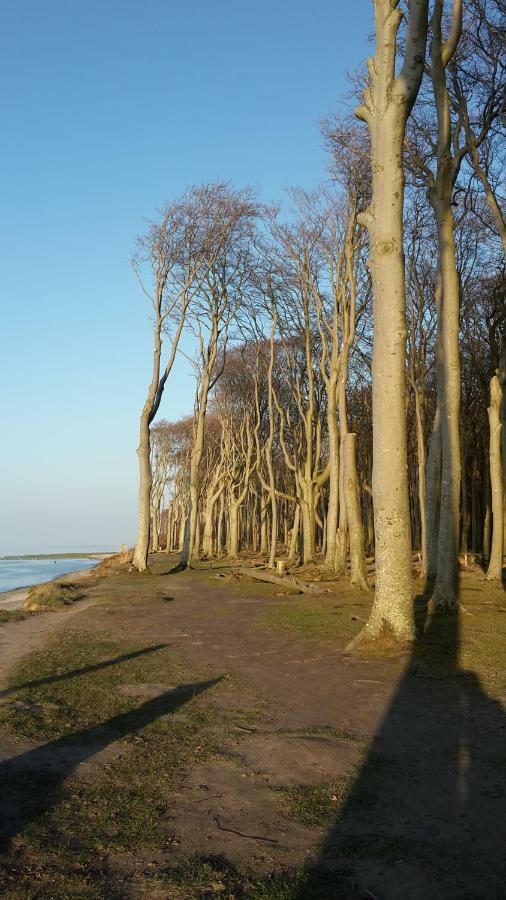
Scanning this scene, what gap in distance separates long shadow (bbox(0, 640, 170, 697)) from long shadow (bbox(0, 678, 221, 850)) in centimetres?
155

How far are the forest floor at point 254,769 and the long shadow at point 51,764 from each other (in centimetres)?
2

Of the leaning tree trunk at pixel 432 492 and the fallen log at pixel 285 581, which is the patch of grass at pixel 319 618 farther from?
the leaning tree trunk at pixel 432 492

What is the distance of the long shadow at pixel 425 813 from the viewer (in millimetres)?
3424

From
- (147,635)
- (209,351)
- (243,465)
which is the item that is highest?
(209,351)

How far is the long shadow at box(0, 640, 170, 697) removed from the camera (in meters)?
7.75

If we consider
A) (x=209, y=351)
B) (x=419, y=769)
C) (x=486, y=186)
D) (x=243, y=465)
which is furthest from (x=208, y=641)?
(x=243, y=465)

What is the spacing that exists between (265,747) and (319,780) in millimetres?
821

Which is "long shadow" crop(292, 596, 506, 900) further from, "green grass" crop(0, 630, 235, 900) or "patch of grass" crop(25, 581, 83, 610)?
"patch of grass" crop(25, 581, 83, 610)

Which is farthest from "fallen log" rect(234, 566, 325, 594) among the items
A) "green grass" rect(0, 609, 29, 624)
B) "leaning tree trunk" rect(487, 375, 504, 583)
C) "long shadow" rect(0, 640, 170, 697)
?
"long shadow" rect(0, 640, 170, 697)

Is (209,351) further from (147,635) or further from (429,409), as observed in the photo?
(147,635)

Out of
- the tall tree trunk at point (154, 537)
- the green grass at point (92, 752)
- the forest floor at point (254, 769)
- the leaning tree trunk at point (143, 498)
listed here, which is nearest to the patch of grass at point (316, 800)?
the forest floor at point (254, 769)

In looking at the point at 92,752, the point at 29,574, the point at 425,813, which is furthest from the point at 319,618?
the point at 29,574

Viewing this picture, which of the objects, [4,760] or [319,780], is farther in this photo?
[4,760]

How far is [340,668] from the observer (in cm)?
854
